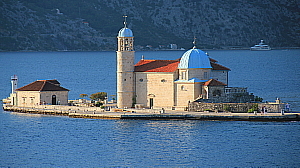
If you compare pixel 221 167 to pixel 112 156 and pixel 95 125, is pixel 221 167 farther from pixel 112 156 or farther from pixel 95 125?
→ pixel 95 125

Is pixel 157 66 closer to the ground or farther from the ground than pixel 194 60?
closer to the ground

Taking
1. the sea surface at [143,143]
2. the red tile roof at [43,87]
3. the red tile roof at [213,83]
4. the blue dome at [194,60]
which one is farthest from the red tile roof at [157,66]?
the red tile roof at [43,87]

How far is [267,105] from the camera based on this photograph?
241 feet

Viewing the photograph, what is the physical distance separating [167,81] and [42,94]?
1357 centimetres

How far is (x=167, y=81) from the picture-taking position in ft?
255

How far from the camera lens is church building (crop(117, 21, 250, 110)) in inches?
3002

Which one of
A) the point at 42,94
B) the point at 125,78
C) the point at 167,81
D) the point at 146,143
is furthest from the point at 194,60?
the point at 146,143

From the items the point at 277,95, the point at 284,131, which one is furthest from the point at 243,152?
the point at 277,95

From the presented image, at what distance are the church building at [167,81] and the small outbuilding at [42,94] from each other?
697cm

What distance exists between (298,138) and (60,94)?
95.6 feet

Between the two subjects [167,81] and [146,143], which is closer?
[146,143]

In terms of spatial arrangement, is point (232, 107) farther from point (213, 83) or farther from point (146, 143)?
point (146, 143)

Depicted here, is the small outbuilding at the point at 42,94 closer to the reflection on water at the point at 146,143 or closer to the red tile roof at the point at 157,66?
the reflection on water at the point at 146,143

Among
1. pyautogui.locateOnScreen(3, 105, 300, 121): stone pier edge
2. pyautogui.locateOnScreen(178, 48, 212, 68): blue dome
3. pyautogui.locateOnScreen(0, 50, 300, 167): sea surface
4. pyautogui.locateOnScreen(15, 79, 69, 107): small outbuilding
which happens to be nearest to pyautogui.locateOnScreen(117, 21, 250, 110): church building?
pyautogui.locateOnScreen(178, 48, 212, 68): blue dome
